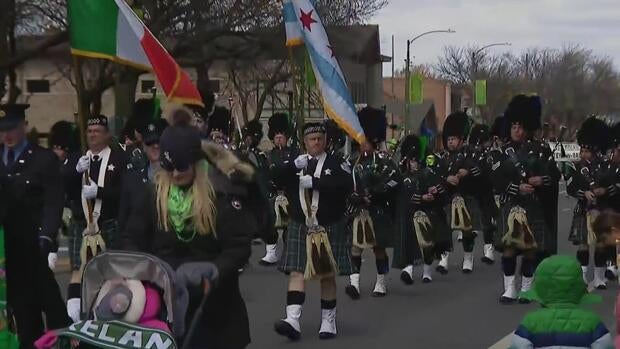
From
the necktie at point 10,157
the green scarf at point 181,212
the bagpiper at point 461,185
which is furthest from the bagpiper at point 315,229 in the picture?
the bagpiper at point 461,185

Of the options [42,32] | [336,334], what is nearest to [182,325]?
[336,334]

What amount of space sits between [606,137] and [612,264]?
1.54m

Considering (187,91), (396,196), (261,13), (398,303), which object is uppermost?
(261,13)

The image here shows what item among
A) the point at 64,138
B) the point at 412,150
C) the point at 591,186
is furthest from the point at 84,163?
the point at 591,186

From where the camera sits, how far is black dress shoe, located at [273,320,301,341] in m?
9.26

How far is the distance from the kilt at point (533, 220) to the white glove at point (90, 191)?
164 inches

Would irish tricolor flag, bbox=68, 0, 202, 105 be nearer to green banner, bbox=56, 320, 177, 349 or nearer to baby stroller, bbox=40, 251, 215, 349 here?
baby stroller, bbox=40, 251, 215, 349

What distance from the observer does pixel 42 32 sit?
27828 mm

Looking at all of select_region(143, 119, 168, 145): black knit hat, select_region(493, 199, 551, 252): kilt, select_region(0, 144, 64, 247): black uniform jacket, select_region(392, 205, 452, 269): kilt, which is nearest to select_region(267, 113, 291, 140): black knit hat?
select_region(392, 205, 452, 269): kilt

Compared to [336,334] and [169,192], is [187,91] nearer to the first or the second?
[336,334]

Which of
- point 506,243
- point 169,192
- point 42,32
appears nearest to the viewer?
point 169,192

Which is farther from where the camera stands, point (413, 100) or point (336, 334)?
point (413, 100)

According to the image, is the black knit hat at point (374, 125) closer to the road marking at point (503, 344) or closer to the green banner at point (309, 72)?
the green banner at point (309, 72)

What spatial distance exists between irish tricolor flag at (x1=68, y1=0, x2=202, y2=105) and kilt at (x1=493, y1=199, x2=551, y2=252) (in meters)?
3.80
